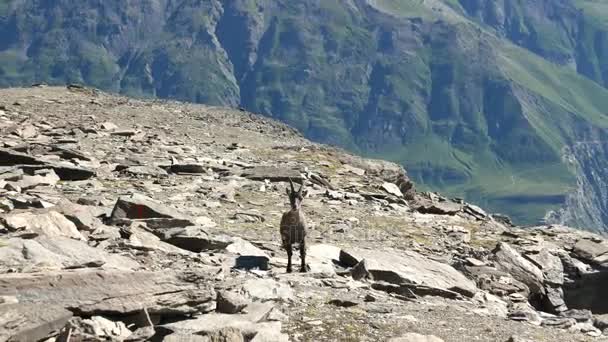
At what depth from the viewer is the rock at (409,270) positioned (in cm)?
1920

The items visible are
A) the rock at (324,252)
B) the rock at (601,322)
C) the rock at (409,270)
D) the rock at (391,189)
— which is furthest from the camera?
the rock at (391,189)

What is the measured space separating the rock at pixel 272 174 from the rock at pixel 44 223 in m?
15.6

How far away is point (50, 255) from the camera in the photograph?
13992 millimetres

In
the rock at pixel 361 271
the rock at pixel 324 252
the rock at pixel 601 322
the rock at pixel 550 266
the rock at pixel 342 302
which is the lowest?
the rock at pixel 550 266

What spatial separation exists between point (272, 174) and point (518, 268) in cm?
1160

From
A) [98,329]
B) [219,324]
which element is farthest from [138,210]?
[98,329]

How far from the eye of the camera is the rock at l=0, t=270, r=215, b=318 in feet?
39.1

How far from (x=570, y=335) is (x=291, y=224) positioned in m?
6.25

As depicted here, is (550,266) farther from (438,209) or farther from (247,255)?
(247,255)

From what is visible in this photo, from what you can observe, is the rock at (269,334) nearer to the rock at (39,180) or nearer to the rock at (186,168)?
the rock at (39,180)

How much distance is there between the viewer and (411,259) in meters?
21.1

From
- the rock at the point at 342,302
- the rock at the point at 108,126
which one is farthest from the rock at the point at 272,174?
the rock at the point at 342,302

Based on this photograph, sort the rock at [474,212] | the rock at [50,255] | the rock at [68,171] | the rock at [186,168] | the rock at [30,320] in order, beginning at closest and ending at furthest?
the rock at [30,320]
the rock at [50,255]
the rock at [68,171]
the rock at [186,168]
the rock at [474,212]

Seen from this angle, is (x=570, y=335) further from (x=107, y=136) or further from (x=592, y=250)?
(x=107, y=136)
